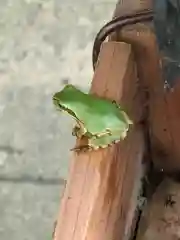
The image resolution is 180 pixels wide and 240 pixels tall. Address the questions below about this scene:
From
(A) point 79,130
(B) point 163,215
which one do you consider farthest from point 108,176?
(B) point 163,215

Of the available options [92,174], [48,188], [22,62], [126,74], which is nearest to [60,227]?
[92,174]

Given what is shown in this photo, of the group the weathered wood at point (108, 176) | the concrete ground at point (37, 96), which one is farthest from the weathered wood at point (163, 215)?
the concrete ground at point (37, 96)

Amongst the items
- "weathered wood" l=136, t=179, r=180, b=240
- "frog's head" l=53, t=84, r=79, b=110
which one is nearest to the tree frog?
"frog's head" l=53, t=84, r=79, b=110

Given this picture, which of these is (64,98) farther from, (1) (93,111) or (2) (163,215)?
(2) (163,215)

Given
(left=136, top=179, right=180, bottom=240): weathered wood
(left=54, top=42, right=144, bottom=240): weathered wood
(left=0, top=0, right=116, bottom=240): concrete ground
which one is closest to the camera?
(left=54, top=42, right=144, bottom=240): weathered wood

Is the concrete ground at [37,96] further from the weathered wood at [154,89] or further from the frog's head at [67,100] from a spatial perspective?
the frog's head at [67,100]

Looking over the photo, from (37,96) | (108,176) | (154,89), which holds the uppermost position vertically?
(37,96)

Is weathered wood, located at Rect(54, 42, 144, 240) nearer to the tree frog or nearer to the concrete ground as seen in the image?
the tree frog

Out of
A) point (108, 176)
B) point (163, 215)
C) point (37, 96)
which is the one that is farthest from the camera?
point (37, 96)
